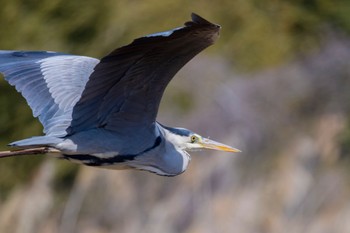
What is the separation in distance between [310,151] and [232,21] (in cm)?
945

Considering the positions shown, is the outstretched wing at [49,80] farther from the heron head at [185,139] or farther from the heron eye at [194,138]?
the heron eye at [194,138]

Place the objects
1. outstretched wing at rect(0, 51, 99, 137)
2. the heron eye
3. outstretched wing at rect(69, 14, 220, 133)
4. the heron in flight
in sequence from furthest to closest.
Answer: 1. the heron eye
2. outstretched wing at rect(0, 51, 99, 137)
3. the heron in flight
4. outstretched wing at rect(69, 14, 220, 133)

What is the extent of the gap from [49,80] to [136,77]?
907 millimetres

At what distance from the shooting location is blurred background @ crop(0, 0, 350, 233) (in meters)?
13.6

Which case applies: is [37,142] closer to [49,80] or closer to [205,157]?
[49,80]

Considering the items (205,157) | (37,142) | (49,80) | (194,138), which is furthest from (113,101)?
(205,157)

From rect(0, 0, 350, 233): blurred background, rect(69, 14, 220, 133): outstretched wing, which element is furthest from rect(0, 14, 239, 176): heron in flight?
rect(0, 0, 350, 233): blurred background

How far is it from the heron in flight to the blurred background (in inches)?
193

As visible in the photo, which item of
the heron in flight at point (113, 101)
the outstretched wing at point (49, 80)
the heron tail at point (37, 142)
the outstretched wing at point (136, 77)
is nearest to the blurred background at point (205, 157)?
the outstretched wing at point (49, 80)

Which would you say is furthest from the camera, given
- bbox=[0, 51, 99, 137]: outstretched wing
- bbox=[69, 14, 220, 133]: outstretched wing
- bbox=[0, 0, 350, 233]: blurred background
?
bbox=[0, 0, 350, 233]: blurred background

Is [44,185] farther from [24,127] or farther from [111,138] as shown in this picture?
[111,138]

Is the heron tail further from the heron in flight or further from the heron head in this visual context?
the heron head

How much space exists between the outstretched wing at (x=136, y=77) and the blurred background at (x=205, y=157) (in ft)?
17.6

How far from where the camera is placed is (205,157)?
14203 millimetres
